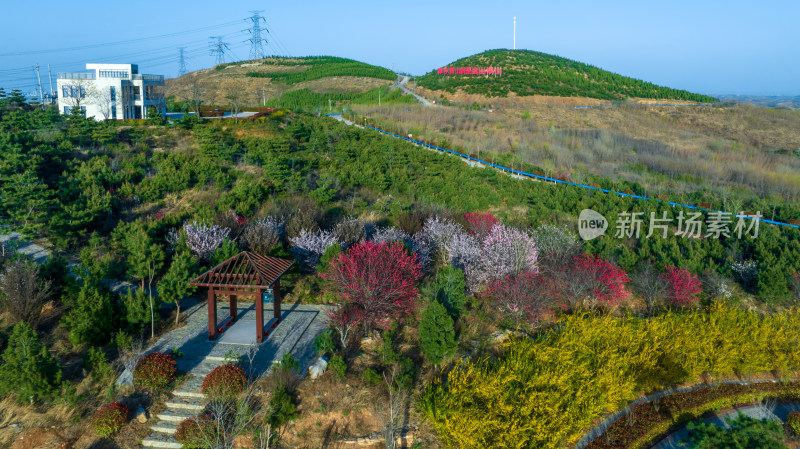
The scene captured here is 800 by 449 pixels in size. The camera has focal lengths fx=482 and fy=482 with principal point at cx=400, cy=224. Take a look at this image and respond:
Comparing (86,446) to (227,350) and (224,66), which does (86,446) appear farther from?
(224,66)

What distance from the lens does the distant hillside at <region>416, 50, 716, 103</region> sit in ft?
219

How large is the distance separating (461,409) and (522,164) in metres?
25.3

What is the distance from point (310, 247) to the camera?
17.9 metres

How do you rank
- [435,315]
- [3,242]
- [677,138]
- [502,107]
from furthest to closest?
[502,107]
[677,138]
[3,242]
[435,315]

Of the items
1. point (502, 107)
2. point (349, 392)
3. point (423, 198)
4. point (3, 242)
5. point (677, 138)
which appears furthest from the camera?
point (502, 107)

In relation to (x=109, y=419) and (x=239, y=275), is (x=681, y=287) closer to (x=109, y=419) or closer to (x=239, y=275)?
(x=239, y=275)

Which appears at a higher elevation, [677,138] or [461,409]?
[677,138]

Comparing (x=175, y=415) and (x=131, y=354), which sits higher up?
(x=131, y=354)

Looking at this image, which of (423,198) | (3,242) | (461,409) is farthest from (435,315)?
(3,242)

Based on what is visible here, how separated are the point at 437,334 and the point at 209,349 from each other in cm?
606

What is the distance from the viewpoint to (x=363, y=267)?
13.3 metres

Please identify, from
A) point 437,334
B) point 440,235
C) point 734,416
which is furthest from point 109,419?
point 734,416

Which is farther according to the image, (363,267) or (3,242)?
(3,242)

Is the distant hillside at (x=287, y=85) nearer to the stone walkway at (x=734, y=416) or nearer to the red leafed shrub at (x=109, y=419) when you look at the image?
the red leafed shrub at (x=109, y=419)
